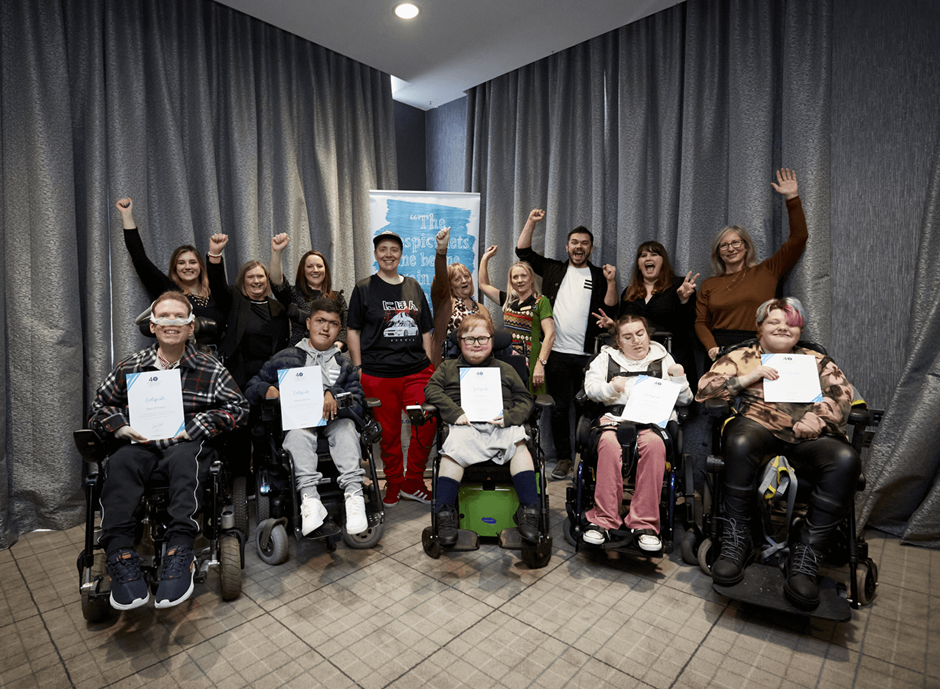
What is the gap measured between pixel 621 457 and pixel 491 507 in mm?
671

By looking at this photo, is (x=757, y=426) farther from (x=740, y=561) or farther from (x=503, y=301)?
(x=503, y=301)

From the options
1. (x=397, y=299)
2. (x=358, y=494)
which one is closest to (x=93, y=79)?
(x=397, y=299)

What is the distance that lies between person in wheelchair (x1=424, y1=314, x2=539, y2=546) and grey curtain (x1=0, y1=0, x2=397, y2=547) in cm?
188

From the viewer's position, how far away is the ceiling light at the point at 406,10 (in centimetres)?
335

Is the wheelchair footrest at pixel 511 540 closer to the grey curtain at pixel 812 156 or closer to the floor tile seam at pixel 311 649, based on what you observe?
the floor tile seam at pixel 311 649

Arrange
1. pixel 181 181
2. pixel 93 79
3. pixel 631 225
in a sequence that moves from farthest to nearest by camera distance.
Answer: pixel 631 225 → pixel 181 181 → pixel 93 79

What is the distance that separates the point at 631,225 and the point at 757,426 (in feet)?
6.29

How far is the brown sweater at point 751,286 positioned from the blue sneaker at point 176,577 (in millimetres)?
2782

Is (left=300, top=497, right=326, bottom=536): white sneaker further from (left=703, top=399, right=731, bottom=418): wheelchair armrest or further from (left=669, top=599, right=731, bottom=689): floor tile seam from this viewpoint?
(left=703, top=399, right=731, bottom=418): wheelchair armrest

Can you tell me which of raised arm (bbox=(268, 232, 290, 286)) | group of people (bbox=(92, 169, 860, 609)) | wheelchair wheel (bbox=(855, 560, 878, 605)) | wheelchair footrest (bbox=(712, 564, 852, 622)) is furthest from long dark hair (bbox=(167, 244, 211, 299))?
wheelchair wheel (bbox=(855, 560, 878, 605))

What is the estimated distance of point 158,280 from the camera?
3084 millimetres

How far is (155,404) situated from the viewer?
220 cm

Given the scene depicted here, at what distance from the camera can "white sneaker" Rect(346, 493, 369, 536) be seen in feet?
7.79

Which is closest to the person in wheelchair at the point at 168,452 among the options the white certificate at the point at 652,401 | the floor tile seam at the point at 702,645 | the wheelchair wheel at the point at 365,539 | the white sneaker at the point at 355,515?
the white sneaker at the point at 355,515
